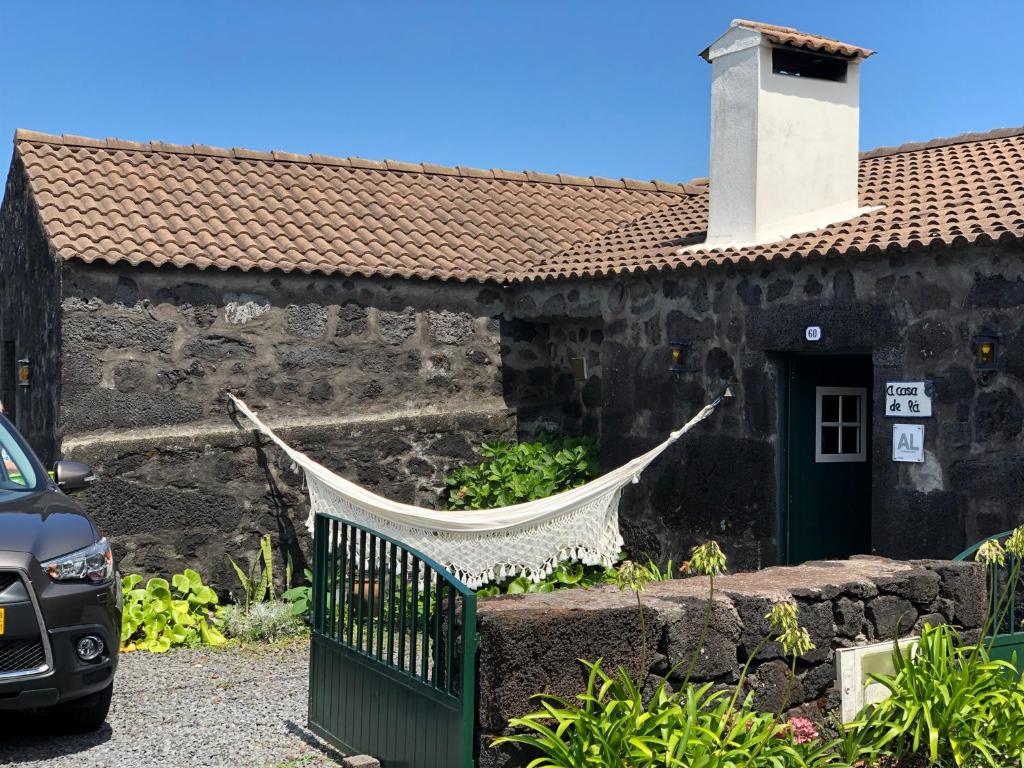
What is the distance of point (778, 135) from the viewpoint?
28.2ft

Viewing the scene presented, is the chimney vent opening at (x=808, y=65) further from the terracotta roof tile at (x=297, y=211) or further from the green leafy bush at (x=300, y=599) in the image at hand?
the green leafy bush at (x=300, y=599)

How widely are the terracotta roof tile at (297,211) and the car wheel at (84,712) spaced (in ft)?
11.8

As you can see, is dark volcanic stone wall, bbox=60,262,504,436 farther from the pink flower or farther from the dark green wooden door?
the pink flower

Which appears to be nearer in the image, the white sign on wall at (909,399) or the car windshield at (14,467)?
the car windshield at (14,467)

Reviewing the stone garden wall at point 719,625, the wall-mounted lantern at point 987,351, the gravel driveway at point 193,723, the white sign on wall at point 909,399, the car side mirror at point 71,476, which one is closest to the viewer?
the stone garden wall at point 719,625

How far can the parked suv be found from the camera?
182 inches

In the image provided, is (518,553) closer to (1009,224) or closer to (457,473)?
(457,473)

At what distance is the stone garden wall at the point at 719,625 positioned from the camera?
3.98 meters

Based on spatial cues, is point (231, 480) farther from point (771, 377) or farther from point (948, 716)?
point (948, 716)

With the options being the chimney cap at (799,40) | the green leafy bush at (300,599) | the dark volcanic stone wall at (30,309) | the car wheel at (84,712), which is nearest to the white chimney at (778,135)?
the chimney cap at (799,40)

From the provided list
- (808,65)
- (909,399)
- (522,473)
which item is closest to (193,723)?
(522,473)

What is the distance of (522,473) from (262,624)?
2357mm

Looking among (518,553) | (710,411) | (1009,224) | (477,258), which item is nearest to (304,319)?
(477,258)

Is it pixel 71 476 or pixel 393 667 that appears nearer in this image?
pixel 393 667
